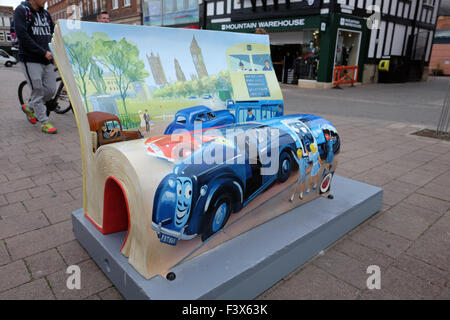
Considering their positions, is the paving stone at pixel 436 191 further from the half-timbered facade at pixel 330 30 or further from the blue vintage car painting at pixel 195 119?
the half-timbered facade at pixel 330 30

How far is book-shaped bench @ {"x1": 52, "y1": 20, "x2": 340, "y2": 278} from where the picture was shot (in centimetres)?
137

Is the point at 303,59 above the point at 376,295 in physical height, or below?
above

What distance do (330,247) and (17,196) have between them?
2.52 m

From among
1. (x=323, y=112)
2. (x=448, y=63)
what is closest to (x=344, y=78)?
(x=323, y=112)

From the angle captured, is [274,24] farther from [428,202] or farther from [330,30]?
[428,202]

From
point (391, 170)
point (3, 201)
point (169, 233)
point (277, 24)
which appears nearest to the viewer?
point (169, 233)

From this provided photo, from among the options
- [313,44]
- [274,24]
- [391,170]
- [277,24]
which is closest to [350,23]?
[313,44]

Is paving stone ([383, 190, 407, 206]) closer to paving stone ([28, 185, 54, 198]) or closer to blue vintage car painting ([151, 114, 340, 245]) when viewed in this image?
blue vintage car painting ([151, 114, 340, 245])

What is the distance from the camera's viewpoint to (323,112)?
7.38 m

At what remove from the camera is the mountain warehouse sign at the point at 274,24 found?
12.7 meters

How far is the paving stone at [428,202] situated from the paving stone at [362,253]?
0.99 m

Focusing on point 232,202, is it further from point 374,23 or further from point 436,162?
point 374,23

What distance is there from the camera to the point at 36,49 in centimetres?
409

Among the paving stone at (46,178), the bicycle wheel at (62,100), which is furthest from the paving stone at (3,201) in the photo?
the bicycle wheel at (62,100)
